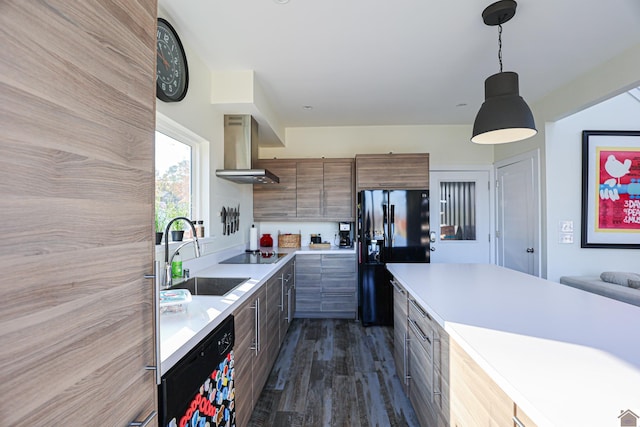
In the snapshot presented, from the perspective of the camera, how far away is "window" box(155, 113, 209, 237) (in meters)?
2.04

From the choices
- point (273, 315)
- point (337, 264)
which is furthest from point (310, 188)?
point (273, 315)

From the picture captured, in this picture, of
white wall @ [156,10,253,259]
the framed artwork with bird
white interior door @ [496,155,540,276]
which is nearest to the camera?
white wall @ [156,10,253,259]

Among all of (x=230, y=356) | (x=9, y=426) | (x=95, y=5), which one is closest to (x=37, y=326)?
(x=9, y=426)

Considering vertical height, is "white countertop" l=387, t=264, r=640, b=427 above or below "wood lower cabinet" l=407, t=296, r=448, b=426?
above

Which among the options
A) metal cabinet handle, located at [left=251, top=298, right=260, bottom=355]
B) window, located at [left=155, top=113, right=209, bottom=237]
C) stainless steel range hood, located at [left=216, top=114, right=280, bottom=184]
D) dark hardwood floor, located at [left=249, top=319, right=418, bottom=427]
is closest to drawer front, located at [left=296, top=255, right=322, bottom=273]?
dark hardwood floor, located at [left=249, top=319, right=418, bottom=427]

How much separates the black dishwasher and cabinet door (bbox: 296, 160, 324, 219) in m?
2.75

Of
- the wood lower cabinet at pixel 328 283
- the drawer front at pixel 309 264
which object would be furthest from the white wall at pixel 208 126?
the wood lower cabinet at pixel 328 283

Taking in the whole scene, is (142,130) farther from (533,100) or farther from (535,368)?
(533,100)

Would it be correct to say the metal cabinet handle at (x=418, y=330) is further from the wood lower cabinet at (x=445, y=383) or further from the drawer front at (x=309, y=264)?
the drawer front at (x=309, y=264)

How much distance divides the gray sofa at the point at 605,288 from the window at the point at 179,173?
3450 millimetres

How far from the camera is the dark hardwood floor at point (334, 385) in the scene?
2.00m

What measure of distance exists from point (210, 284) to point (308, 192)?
228 cm

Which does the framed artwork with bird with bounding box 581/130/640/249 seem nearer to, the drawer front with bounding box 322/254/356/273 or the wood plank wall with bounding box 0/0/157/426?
the drawer front with bounding box 322/254/356/273

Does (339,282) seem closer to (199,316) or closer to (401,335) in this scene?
(401,335)
